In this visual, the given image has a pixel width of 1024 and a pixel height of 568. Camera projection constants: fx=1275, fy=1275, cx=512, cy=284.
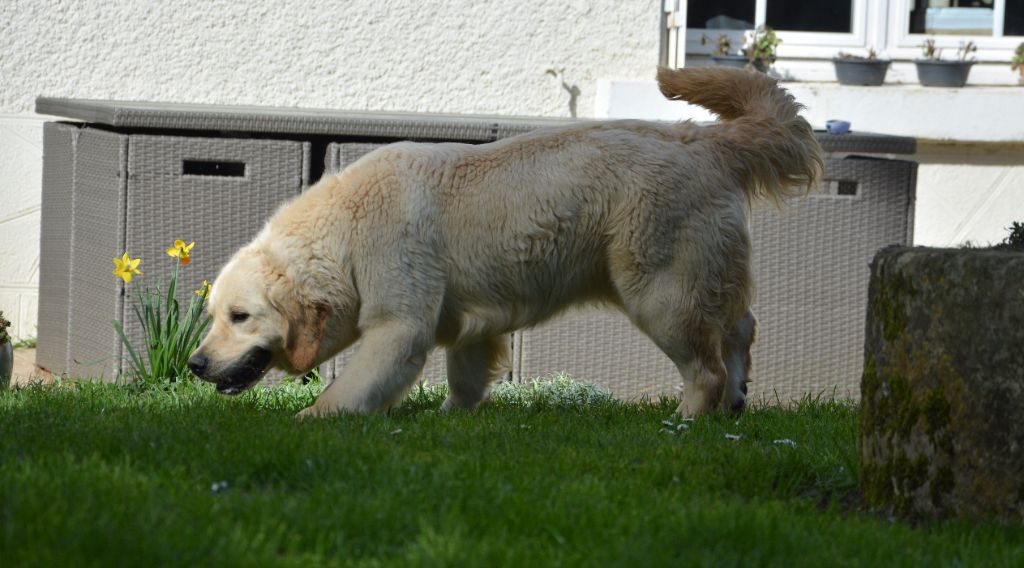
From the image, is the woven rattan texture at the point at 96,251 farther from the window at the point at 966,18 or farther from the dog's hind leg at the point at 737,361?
the window at the point at 966,18

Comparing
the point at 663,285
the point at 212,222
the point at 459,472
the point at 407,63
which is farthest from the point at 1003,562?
the point at 407,63

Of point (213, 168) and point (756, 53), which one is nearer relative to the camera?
point (213, 168)

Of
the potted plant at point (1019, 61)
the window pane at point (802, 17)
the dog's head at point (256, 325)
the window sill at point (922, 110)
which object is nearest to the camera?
the dog's head at point (256, 325)

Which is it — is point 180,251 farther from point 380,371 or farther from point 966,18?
point 966,18

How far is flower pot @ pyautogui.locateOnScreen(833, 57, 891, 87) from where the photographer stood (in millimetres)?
8656

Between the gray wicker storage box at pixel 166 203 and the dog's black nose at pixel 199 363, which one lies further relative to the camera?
the gray wicker storage box at pixel 166 203

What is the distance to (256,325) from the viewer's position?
485cm

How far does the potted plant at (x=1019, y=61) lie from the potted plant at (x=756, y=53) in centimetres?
166

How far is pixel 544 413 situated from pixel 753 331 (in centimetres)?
109

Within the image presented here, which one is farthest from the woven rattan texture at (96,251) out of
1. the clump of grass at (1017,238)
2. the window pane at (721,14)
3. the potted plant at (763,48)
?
the potted plant at (763,48)

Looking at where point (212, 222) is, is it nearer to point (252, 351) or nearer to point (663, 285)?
point (252, 351)

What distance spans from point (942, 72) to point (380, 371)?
5.56 meters

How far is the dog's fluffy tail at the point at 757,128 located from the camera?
5.07 metres

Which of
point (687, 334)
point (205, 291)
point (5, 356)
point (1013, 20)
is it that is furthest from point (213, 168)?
point (1013, 20)
